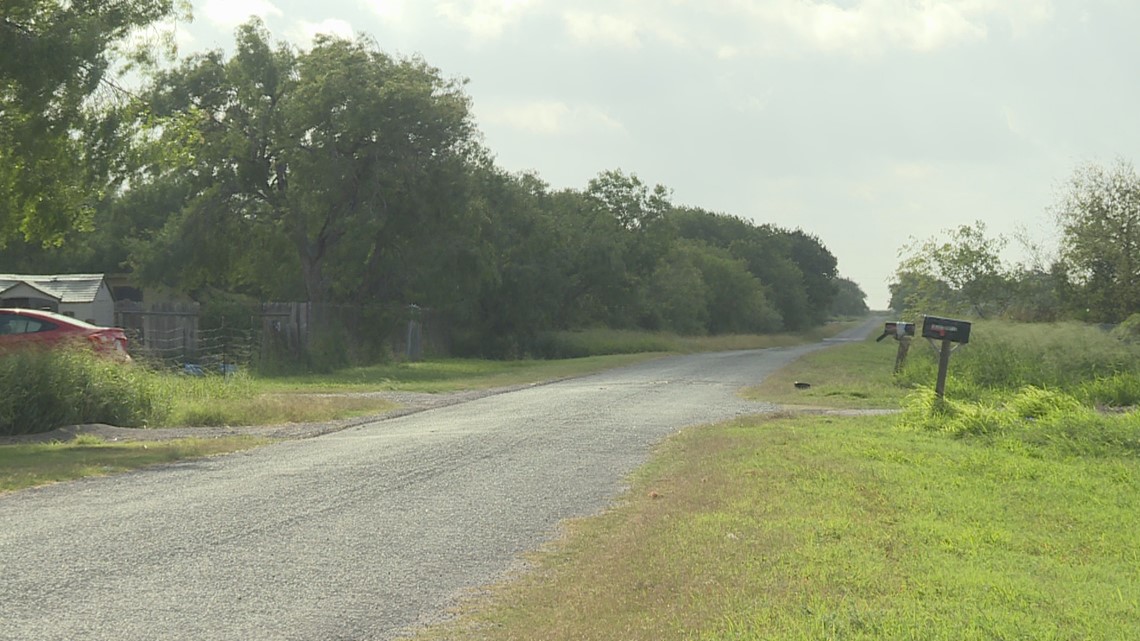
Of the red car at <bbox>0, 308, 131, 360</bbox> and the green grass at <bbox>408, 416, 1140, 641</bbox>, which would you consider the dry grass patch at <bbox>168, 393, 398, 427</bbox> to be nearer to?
the red car at <bbox>0, 308, 131, 360</bbox>

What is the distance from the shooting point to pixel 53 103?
17.0 m

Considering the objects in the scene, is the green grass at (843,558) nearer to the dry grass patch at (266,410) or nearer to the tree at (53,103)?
the dry grass patch at (266,410)

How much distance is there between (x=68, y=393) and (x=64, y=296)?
90.5 ft

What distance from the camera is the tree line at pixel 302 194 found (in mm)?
17578

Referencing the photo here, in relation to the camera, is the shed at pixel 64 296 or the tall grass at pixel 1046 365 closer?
the tall grass at pixel 1046 365

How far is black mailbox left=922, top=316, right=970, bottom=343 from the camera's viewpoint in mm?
17891

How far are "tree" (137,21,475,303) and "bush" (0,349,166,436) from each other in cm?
1961

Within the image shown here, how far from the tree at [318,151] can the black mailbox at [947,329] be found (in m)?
22.9

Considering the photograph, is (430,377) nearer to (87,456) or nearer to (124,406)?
(124,406)

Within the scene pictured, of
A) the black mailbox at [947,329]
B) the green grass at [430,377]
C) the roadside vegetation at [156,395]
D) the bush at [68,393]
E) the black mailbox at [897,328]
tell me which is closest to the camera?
the bush at [68,393]

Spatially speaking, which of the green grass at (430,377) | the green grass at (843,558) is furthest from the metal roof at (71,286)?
the green grass at (843,558)

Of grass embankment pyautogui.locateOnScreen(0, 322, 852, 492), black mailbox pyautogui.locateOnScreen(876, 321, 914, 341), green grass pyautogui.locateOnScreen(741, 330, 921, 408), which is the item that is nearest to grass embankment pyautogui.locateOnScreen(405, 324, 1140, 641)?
grass embankment pyautogui.locateOnScreen(0, 322, 852, 492)

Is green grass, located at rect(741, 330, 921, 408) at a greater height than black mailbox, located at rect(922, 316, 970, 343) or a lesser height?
lesser

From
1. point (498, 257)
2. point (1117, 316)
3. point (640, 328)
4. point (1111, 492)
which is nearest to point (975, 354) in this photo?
point (1117, 316)
